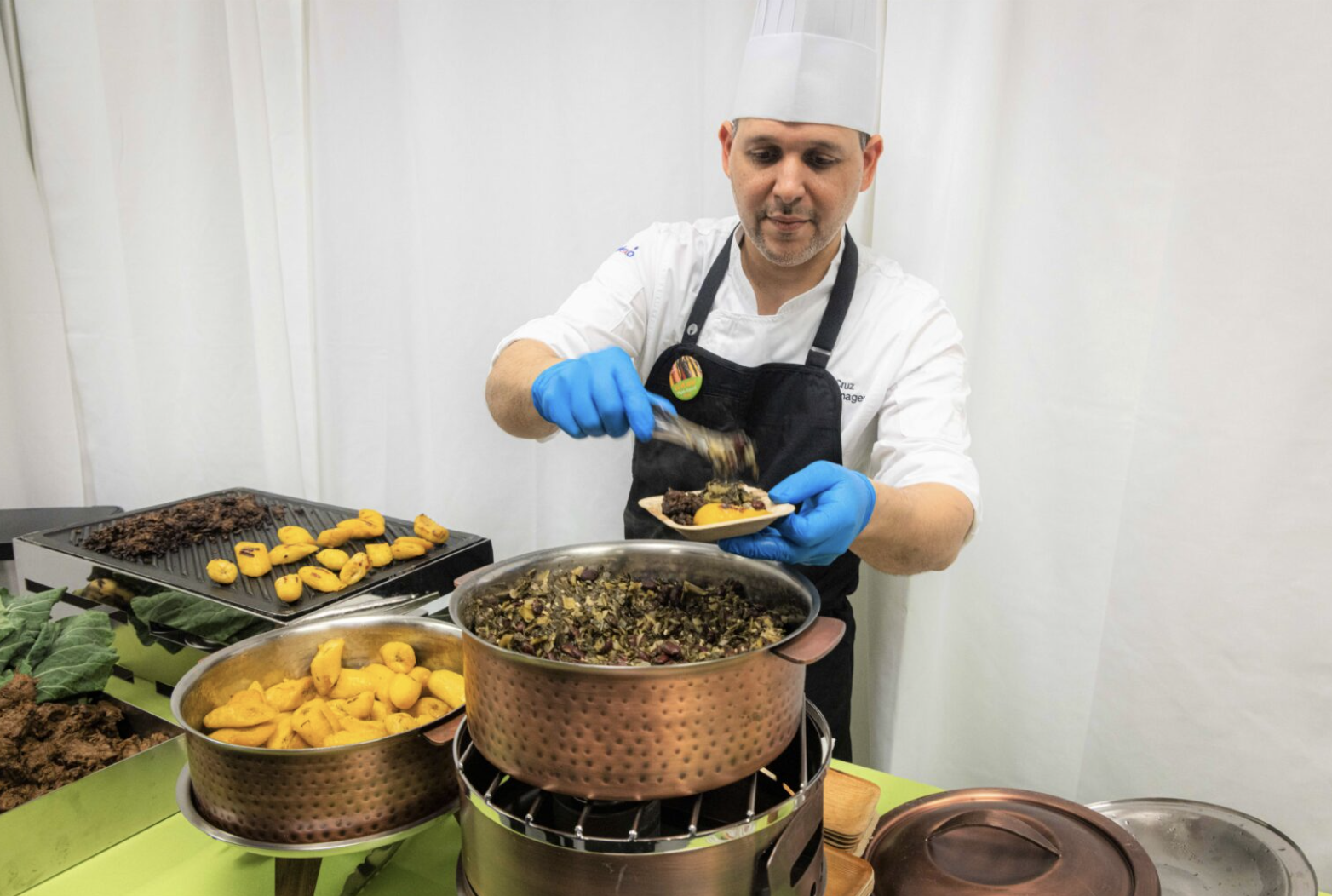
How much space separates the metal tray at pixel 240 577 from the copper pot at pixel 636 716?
965mm

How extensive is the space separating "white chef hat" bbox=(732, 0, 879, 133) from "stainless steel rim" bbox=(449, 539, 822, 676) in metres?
0.98

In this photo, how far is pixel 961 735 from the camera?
2.07 m

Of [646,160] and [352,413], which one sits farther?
[352,413]

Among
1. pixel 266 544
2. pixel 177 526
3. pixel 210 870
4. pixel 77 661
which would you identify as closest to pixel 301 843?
pixel 210 870

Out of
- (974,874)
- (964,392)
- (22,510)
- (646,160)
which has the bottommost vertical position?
(22,510)

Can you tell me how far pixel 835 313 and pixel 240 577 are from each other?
4.62 ft

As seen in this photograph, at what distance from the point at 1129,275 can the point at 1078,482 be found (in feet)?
1.46

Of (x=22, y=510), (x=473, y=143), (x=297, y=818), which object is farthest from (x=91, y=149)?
(x=297, y=818)

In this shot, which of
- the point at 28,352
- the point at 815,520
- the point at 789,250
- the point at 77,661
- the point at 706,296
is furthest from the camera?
the point at 28,352

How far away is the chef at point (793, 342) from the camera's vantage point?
5.01ft

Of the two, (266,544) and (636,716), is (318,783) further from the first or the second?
→ (266,544)

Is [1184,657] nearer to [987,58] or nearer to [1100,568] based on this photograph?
[1100,568]

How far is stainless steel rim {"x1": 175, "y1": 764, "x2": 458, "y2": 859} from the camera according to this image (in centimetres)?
100

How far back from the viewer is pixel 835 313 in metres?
1.79
